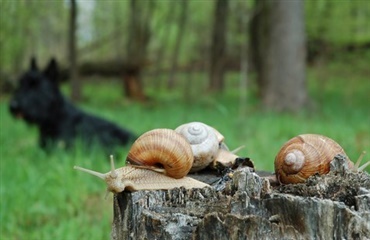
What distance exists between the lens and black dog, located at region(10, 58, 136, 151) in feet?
22.0

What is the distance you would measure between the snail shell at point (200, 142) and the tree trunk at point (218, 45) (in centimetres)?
1560

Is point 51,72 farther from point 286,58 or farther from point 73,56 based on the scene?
point 73,56

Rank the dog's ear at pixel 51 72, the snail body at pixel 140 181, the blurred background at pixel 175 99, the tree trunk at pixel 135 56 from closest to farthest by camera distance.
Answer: the snail body at pixel 140 181, the blurred background at pixel 175 99, the dog's ear at pixel 51 72, the tree trunk at pixel 135 56

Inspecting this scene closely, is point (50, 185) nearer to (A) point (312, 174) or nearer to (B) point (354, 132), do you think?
(A) point (312, 174)

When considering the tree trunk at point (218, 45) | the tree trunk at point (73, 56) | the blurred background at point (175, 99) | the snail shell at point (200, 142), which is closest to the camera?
the snail shell at point (200, 142)

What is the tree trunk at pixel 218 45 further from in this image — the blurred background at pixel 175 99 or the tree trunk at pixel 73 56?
the tree trunk at pixel 73 56

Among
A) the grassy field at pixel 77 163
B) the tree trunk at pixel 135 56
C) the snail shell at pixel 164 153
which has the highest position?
the tree trunk at pixel 135 56

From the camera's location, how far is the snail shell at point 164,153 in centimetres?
227

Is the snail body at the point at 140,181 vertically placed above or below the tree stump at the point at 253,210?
above

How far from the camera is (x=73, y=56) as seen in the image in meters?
14.9

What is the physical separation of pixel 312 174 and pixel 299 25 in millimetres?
10654

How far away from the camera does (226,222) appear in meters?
1.90

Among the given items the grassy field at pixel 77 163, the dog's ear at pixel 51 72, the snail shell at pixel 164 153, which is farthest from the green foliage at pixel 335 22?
the snail shell at pixel 164 153

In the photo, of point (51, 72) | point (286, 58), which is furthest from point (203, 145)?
point (286, 58)
